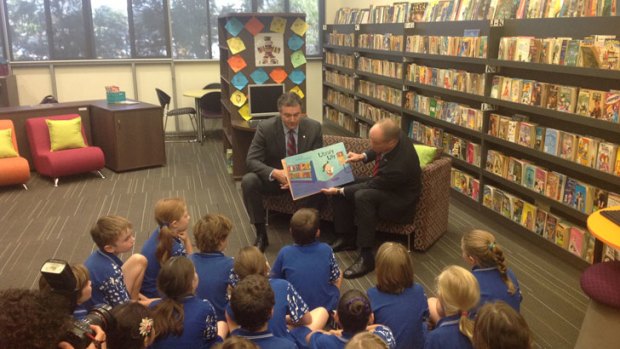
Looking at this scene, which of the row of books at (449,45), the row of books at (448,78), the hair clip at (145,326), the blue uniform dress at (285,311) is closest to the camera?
the hair clip at (145,326)

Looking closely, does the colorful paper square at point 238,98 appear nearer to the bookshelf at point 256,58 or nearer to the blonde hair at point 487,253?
the bookshelf at point 256,58

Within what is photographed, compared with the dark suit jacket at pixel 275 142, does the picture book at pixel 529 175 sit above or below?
below

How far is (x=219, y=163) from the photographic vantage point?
746cm

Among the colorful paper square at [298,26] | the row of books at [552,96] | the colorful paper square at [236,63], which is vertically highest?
the colorful paper square at [298,26]

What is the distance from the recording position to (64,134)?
6.63m

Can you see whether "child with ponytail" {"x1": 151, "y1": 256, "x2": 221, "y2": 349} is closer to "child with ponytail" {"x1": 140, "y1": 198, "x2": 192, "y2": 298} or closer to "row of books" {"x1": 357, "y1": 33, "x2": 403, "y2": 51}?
"child with ponytail" {"x1": 140, "y1": 198, "x2": 192, "y2": 298}

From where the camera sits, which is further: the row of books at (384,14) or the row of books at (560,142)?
the row of books at (384,14)

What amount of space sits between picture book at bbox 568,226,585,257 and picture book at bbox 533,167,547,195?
1.43 feet

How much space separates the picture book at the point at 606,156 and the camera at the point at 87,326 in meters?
3.33

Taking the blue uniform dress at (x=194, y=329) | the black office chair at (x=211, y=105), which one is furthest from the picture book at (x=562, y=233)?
the black office chair at (x=211, y=105)

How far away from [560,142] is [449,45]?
1830 millimetres

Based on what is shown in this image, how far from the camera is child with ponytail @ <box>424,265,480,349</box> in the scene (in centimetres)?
212

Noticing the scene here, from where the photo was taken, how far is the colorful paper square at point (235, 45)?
20.0 ft

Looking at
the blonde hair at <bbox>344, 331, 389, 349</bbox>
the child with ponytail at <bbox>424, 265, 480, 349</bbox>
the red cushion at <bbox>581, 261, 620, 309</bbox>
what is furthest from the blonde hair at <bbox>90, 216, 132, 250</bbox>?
the red cushion at <bbox>581, 261, 620, 309</bbox>
